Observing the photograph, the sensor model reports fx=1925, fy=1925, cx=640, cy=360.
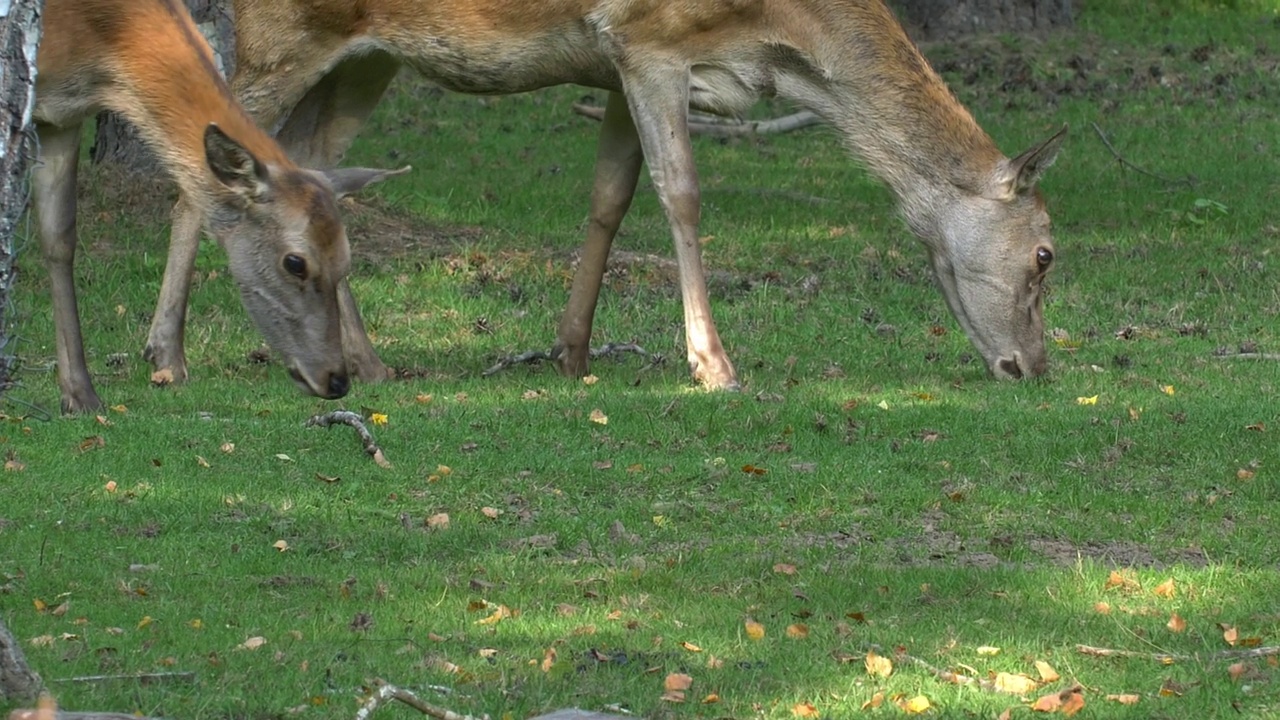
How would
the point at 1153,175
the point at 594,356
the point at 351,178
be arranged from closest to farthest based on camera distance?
the point at 351,178 < the point at 594,356 < the point at 1153,175

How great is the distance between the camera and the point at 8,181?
482 centimetres

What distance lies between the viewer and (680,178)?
9492 mm

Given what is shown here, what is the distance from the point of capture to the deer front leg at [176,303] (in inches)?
385

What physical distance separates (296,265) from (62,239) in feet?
3.80

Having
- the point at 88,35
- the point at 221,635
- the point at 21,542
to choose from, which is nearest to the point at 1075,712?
the point at 221,635

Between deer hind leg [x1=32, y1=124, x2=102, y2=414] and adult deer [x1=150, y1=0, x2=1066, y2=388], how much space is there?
0.88 m

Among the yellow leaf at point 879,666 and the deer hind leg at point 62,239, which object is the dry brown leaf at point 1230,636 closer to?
the yellow leaf at point 879,666

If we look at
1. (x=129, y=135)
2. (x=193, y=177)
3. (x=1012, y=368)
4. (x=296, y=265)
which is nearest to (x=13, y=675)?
(x=296, y=265)

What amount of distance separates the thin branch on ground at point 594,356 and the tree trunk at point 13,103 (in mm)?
5145

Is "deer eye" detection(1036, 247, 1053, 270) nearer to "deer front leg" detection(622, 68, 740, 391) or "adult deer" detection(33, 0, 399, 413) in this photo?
"deer front leg" detection(622, 68, 740, 391)

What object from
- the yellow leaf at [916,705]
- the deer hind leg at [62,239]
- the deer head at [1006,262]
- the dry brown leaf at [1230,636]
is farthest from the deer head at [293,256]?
the dry brown leaf at [1230,636]

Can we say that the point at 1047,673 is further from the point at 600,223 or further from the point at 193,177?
the point at 600,223

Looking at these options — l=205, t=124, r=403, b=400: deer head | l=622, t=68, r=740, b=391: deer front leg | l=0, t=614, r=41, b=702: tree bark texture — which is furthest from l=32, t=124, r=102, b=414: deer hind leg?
l=0, t=614, r=41, b=702: tree bark texture

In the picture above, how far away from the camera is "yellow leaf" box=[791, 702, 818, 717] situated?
4969 mm
